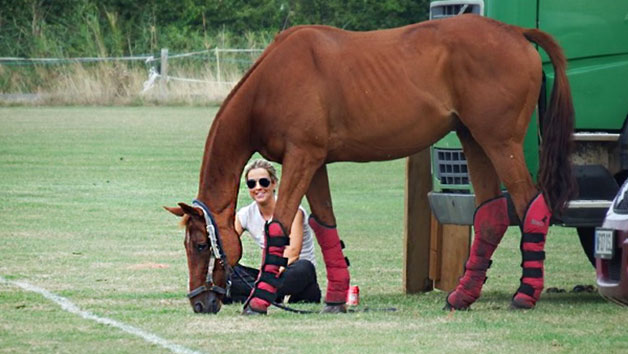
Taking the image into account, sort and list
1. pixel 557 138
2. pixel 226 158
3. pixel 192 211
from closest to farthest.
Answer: pixel 192 211 < pixel 226 158 < pixel 557 138

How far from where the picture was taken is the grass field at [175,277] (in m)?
9.46

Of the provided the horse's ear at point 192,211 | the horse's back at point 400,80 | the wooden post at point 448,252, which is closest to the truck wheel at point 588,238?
the wooden post at point 448,252

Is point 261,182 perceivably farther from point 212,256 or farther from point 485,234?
point 485,234

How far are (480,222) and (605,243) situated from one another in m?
2.26

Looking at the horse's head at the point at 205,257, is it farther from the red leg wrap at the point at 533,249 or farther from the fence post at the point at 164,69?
the fence post at the point at 164,69

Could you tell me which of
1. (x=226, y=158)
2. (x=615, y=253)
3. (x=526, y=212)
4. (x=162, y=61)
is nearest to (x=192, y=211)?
(x=226, y=158)

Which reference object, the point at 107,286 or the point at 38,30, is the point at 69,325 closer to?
the point at 107,286

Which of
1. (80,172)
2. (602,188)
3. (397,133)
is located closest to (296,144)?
(397,133)

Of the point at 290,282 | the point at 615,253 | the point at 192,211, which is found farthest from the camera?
the point at 290,282

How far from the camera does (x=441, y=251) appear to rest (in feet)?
42.0

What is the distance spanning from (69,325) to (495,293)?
12.9 feet

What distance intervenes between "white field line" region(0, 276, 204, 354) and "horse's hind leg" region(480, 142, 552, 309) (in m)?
2.67

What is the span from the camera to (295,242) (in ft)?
38.8

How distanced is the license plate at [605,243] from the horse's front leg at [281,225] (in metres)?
2.22
